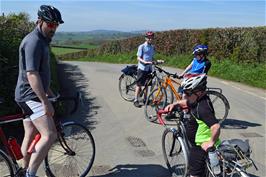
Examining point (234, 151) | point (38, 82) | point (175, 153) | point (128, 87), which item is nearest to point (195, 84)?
point (234, 151)

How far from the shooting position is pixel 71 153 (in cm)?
578

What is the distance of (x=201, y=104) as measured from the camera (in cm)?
467

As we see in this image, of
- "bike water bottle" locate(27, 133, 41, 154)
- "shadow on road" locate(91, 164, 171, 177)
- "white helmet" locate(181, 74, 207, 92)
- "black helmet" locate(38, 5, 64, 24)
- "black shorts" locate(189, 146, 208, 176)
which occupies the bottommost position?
"shadow on road" locate(91, 164, 171, 177)

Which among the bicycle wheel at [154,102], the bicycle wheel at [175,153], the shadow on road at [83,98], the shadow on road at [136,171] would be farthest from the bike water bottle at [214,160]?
the bicycle wheel at [154,102]

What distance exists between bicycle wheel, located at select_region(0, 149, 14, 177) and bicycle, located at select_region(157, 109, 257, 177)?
184 cm

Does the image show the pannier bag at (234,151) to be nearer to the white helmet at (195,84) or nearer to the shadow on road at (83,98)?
the white helmet at (195,84)

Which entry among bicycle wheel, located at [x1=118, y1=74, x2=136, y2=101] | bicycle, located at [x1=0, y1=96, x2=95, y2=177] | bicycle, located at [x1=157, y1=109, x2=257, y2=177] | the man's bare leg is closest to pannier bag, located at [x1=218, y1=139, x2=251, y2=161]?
bicycle, located at [x1=157, y1=109, x2=257, y2=177]

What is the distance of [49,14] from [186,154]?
2.23 meters

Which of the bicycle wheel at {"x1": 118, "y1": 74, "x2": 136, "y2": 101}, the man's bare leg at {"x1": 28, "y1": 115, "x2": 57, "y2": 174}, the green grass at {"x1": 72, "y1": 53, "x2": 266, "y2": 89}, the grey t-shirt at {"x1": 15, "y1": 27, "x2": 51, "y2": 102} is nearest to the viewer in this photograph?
the grey t-shirt at {"x1": 15, "y1": 27, "x2": 51, "y2": 102}

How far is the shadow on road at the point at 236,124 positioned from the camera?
8947mm

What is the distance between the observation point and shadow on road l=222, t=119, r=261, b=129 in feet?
29.4

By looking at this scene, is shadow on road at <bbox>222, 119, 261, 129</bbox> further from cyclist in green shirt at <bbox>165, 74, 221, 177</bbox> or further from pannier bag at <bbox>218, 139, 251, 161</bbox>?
pannier bag at <bbox>218, 139, 251, 161</bbox>

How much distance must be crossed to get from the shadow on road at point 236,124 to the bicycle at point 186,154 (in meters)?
3.25

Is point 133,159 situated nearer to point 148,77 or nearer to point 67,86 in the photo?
point 148,77
